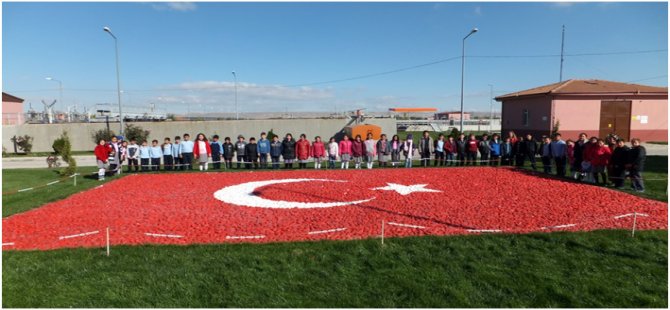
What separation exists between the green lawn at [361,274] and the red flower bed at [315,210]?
35.0 inches

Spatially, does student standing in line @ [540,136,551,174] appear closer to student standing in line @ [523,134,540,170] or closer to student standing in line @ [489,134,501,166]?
student standing in line @ [523,134,540,170]

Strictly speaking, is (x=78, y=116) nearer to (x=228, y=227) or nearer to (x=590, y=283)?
(x=228, y=227)

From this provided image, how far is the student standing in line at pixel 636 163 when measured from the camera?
12.8m

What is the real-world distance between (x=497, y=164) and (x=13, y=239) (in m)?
19.0

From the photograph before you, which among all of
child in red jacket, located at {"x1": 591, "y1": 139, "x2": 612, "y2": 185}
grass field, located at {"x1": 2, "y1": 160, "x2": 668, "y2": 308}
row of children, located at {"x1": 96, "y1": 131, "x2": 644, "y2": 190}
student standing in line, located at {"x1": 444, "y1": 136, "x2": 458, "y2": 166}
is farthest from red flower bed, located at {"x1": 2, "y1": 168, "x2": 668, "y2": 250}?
student standing in line, located at {"x1": 444, "y1": 136, "x2": 458, "y2": 166}

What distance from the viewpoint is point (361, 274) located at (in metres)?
6.25

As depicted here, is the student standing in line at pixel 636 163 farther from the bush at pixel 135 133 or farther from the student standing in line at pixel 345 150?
the bush at pixel 135 133

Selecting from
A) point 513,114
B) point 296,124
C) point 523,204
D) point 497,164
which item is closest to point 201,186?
point 523,204

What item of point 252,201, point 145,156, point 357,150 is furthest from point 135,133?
point 252,201

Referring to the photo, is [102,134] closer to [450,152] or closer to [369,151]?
[369,151]

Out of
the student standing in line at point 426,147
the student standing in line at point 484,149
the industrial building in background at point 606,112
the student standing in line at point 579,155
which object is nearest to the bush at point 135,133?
the student standing in line at point 426,147

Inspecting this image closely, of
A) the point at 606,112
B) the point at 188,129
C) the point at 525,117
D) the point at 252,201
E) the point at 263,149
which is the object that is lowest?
the point at 252,201

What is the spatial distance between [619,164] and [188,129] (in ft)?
121

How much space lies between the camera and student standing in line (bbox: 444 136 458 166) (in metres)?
19.6
